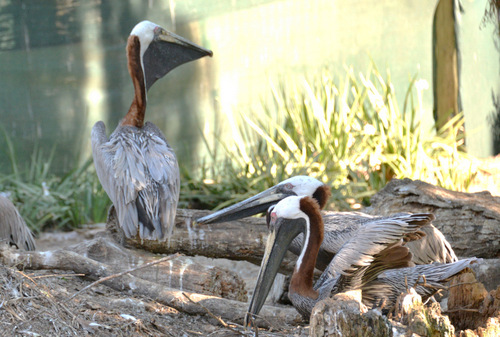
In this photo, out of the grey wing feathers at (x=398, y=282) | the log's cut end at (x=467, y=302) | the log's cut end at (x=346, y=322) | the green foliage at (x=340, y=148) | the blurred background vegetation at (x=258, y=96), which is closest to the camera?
the log's cut end at (x=346, y=322)

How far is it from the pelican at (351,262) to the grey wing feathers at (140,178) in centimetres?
97

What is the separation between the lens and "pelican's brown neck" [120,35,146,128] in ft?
17.7

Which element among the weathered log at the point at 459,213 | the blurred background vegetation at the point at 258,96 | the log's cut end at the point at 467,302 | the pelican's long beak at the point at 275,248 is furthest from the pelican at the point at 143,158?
the log's cut end at the point at 467,302

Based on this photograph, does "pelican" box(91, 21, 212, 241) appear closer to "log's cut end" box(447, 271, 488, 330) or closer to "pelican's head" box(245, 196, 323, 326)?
"pelican's head" box(245, 196, 323, 326)

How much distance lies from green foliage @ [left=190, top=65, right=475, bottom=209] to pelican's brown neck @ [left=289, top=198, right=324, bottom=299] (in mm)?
2916

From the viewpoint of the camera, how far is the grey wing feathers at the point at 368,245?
348 centimetres

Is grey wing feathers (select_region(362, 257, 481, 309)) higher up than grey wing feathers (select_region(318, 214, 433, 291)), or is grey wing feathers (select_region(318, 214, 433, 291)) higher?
grey wing feathers (select_region(318, 214, 433, 291))

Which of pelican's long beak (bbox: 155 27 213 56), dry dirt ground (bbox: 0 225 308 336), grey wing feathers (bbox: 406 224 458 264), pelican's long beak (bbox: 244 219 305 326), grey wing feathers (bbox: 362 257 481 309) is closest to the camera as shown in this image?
dry dirt ground (bbox: 0 225 308 336)

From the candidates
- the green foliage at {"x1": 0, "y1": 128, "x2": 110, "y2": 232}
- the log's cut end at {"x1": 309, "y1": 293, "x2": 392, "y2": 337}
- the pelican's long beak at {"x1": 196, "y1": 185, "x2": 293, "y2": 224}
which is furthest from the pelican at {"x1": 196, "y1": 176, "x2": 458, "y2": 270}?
the green foliage at {"x1": 0, "y1": 128, "x2": 110, "y2": 232}

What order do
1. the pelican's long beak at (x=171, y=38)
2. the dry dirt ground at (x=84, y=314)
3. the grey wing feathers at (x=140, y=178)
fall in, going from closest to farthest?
the dry dirt ground at (x=84, y=314) < the grey wing feathers at (x=140, y=178) < the pelican's long beak at (x=171, y=38)

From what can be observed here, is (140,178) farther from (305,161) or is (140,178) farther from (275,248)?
(305,161)

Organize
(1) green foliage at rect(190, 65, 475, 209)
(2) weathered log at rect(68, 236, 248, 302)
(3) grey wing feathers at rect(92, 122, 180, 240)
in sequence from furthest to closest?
(1) green foliage at rect(190, 65, 475, 209)
(3) grey wing feathers at rect(92, 122, 180, 240)
(2) weathered log at rect(68, 236, 248, 302)

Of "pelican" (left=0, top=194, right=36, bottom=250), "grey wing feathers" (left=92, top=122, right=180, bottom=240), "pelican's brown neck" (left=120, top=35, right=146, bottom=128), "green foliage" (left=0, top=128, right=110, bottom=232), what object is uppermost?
"pelican's brown neck" (left=120, top=35, right=146, bottom=128)

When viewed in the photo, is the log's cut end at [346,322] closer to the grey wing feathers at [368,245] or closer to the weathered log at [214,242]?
the grey wing feathers at [368,245]
